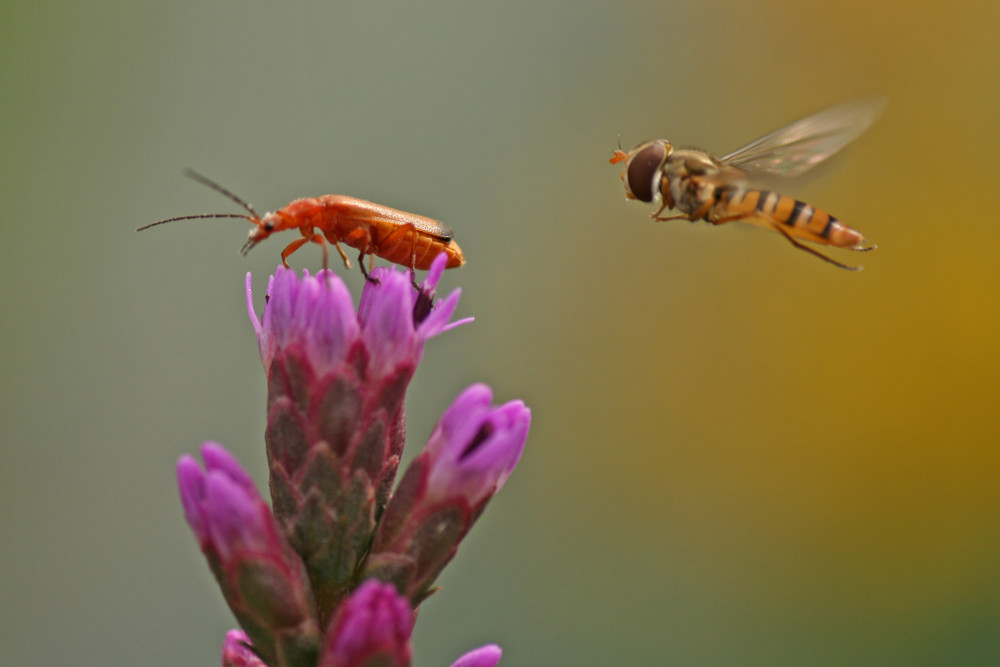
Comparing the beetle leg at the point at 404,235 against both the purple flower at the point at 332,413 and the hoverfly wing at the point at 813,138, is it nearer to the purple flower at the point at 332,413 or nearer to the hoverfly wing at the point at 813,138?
the purple flower at the point at 332,413

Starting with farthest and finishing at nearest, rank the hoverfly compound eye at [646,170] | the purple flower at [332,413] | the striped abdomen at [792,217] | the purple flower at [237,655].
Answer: the hoverfly compound eye at [646,170] → the striped abdomen at [792,217] → the purple flower at [237,655] → the purple flower at [332,413]

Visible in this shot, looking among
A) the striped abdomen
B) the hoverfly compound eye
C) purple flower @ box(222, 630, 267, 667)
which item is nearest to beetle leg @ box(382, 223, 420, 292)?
the hoverfly compound eye

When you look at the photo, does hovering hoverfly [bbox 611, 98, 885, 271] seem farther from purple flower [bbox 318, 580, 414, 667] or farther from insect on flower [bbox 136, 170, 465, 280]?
purple flower [bbox 318, 580, 414, 667]

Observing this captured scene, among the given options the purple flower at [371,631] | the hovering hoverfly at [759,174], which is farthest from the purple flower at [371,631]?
the hovering hoverfly at [759,174]

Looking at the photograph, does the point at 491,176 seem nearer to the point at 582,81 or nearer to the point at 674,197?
the point at 582,81

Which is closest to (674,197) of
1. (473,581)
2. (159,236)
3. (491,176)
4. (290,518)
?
(290,518)
